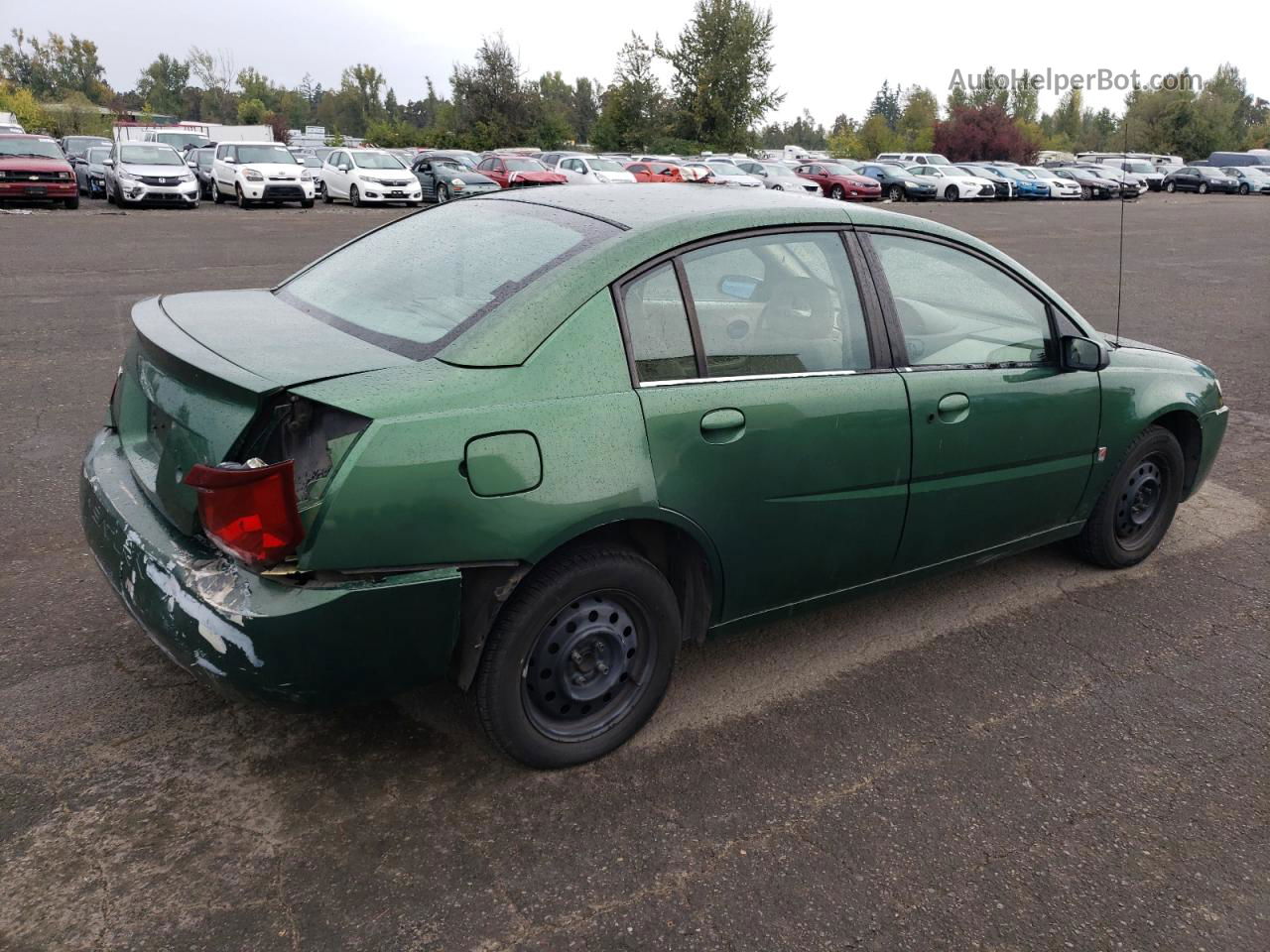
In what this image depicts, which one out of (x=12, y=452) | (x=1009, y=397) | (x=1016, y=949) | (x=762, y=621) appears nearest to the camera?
(x=1016, y=949)

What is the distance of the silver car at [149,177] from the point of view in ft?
74.2

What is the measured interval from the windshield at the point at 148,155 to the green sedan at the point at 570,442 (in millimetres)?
22429

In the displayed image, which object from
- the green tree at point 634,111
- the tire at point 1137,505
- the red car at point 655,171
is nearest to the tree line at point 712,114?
the green tree at point 634,111

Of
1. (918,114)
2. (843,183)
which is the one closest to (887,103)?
(918,114)

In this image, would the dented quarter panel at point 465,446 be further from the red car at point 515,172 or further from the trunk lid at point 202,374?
the red car at point 515,172

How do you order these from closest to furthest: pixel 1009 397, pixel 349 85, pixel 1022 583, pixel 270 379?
pixel 270 379 < pixel 1009 397 < pixel 1022 583 < pixel 349 85

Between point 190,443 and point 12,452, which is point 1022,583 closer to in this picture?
point 190,443

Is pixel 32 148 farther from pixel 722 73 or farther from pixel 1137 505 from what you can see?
pixel 722 73

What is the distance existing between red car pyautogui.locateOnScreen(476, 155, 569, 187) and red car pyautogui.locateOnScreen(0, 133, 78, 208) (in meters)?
9.67

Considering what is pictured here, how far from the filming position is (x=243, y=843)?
267 cm

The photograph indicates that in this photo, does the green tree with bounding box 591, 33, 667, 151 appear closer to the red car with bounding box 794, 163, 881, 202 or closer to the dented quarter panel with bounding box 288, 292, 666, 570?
the red car with bounding box 794, 163, 881, 202

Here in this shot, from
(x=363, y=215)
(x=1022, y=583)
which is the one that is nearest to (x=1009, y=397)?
(x=1022, y=583)

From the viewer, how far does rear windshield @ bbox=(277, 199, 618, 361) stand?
3037mm

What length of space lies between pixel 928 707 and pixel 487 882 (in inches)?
64.0
